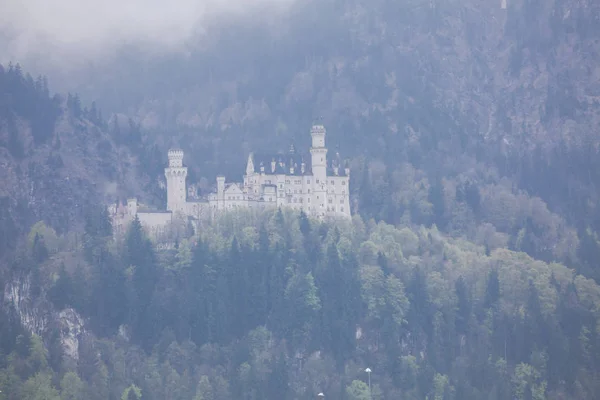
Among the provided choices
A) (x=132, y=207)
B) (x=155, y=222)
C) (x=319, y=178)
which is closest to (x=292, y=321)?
(x=155, y=222)

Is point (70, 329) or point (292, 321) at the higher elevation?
point (292, 321)

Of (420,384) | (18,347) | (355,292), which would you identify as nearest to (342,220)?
(355,292)

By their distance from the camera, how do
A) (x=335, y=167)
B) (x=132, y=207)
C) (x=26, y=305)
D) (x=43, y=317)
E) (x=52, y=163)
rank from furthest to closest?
(x=52, y=163) → (x=335, y=167) → (x=132, y=207) → (x=26, y=305) → (x=43, y=317)

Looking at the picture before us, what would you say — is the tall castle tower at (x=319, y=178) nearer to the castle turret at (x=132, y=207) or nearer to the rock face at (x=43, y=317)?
the castle turret at (x=132, y=207)

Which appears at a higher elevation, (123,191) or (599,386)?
(123,191)

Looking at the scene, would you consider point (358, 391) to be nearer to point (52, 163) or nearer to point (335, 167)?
point (335, 167)

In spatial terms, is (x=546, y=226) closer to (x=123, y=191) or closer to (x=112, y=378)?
(x=123, y=191)

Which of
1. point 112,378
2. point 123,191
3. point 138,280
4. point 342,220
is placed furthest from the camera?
point 123,191

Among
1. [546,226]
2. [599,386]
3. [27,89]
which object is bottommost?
[599,386]
